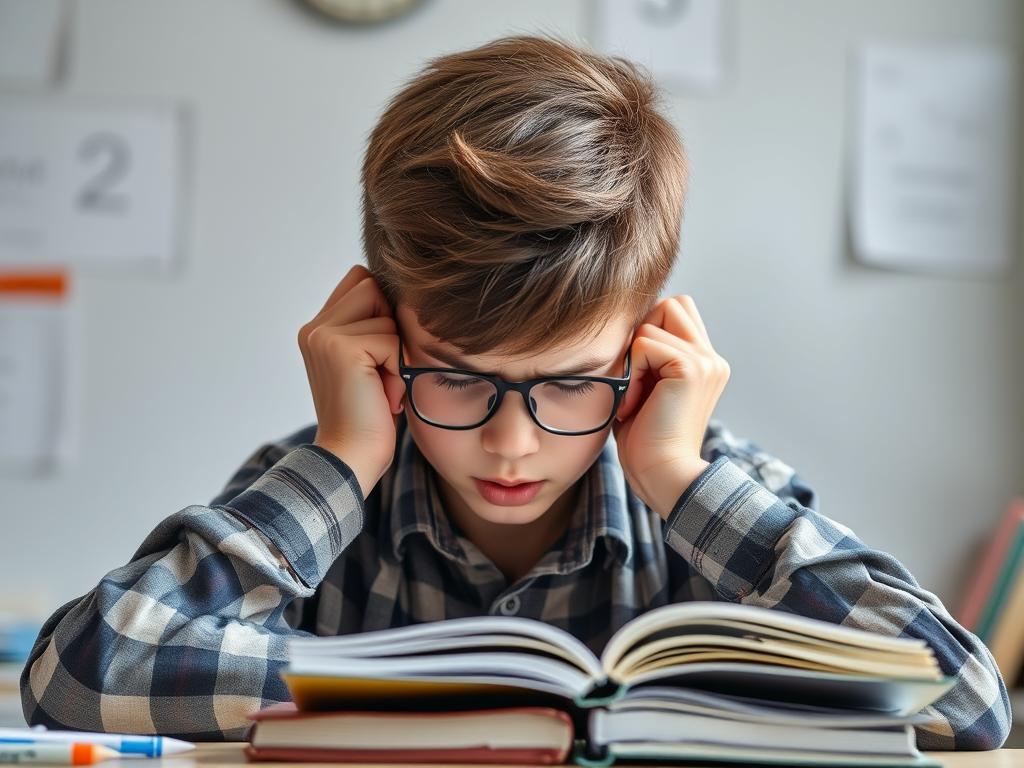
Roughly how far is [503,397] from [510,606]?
0.28 m

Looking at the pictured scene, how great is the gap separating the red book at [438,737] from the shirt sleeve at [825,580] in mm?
327

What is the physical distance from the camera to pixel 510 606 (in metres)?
1.11

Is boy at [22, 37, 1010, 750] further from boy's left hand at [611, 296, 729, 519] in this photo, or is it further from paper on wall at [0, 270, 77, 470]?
paper on wall at [0, 270, 77, 470]

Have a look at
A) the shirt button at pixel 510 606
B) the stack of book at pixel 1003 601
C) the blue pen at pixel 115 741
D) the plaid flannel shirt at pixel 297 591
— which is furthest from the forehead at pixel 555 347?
the stack of book at pixel 1003 601

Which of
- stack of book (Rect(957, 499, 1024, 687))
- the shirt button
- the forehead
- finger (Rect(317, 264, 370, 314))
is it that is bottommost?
stack of book (Rect(957, 499, 1024, 687))

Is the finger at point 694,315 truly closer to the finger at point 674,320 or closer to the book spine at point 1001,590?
the finger at point 674,320

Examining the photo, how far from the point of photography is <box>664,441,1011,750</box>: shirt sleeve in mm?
819

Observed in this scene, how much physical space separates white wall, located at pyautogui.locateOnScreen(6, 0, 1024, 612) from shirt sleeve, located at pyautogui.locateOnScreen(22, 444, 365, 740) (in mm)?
943

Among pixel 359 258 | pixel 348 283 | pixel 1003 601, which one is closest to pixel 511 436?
pixel 348 283

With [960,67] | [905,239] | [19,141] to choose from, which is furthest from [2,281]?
[960,67]

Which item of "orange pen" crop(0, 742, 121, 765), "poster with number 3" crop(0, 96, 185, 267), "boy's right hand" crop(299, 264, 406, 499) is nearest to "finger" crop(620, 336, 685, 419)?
"boy's right hand" crop(299, 264, 406, 499)

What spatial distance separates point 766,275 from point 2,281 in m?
1.35

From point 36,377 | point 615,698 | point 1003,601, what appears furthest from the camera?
point 36,377

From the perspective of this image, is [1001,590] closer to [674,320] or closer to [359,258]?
[674,320]
